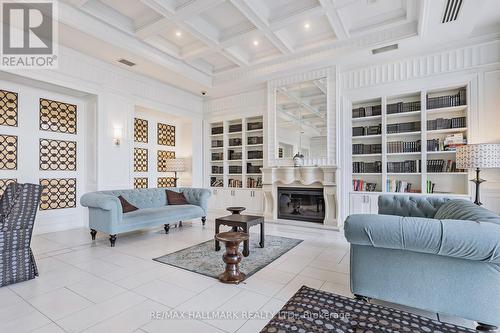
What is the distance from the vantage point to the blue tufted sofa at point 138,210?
3831mm

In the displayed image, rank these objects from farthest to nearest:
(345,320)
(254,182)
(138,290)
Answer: (254,182), (138,290), (345,320)

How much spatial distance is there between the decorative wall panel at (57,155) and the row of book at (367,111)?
19.1 ft

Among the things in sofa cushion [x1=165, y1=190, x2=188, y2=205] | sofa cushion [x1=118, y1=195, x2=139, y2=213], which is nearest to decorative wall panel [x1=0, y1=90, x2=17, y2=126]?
sofa cushion [x1=118, y1=195, x2=139, y2=213]

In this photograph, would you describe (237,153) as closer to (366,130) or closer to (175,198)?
(175,198)

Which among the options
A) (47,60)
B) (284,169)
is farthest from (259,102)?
(47,60)

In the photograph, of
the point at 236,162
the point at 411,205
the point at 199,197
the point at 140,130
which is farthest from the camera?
the point at 236,162

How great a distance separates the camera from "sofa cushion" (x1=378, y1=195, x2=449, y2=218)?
324 cm

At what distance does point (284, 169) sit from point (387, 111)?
2.38m

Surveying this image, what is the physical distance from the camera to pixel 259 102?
6.58 metres

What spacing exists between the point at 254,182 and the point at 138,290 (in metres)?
4.49

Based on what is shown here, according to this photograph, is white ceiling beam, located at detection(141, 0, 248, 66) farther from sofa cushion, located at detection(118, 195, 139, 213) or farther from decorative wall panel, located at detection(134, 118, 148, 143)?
sofa cushion, located at detection(118, 195, 139, 213)

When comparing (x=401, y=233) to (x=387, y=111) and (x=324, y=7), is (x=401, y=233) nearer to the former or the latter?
(x=324, y=7)

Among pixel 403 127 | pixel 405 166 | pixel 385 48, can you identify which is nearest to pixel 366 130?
pixel 403 127

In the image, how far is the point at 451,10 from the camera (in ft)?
11.7
